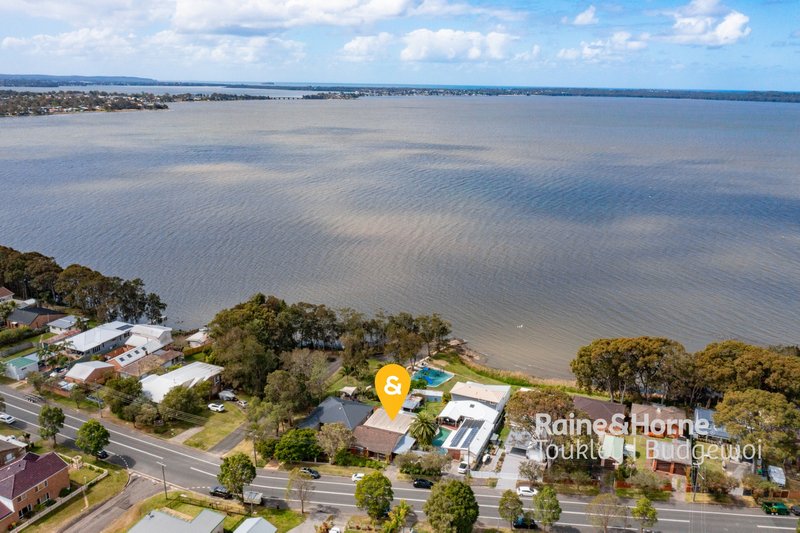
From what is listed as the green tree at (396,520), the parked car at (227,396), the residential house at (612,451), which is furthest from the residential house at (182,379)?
the residential house at (612,451)

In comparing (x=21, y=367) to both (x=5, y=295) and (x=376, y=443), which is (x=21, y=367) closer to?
(x=5, y=295)

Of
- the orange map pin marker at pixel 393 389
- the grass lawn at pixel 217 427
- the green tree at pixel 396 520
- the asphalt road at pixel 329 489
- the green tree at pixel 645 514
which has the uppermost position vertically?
the orange map pin marker at pixel 393 389

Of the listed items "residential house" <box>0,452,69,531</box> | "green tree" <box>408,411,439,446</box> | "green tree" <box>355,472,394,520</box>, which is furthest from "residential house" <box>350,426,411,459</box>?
"residential house" <box>0,452,69,531</box>

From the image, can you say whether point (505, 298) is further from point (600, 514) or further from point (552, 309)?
point (600, 514)

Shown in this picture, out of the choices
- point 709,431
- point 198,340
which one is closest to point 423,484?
point 709,431

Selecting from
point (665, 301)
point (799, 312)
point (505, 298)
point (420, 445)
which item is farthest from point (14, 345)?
point (799, 312)

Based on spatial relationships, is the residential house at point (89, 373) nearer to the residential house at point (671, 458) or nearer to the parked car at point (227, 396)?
the parked car at point (227, 396)
